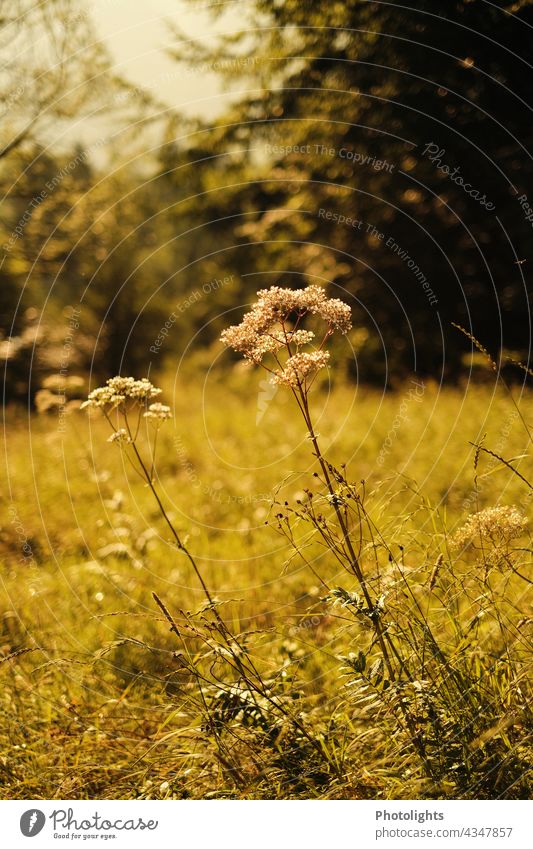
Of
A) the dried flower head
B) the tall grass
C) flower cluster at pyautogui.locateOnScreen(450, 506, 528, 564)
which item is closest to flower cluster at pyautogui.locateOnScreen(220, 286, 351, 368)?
the dried flower head

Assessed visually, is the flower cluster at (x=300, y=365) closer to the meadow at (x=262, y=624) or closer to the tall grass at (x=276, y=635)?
the tall grass at (x=276, y=635)

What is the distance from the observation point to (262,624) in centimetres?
370

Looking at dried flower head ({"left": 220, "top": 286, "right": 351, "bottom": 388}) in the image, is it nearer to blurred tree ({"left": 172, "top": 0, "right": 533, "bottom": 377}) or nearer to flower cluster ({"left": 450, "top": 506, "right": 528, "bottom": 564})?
flower cluster ({"left": 450, "top": 506, "right": 528, "bottom": 564})

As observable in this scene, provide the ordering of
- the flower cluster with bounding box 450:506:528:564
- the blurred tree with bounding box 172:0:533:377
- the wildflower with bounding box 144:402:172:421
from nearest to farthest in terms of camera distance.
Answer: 1. the flower cluster with bounding box 450:506:528:564
2. the wildflower with bounding box 144:402:172:421
3. the blurred tree with bounding box 172:0:533:377

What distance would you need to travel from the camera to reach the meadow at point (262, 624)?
7.86ft

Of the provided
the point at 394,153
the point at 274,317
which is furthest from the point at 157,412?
the point at 394,153

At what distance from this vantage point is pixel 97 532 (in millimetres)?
5352

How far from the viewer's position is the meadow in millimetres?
2395

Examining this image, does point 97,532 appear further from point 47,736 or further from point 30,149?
point 30,149

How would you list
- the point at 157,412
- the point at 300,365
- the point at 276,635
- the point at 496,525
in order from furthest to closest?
1. the point at 276,635
2. the point at 157,412
3. the point at 496,525
4. the point at 300,365

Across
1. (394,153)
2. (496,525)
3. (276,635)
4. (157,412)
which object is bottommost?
(276,635)

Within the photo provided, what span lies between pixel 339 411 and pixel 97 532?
11.5ft

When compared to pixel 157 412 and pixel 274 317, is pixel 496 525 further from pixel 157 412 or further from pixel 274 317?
pixel 157 412

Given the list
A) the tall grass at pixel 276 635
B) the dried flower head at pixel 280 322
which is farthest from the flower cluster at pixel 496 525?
the dried flower head at pixel 280 322
